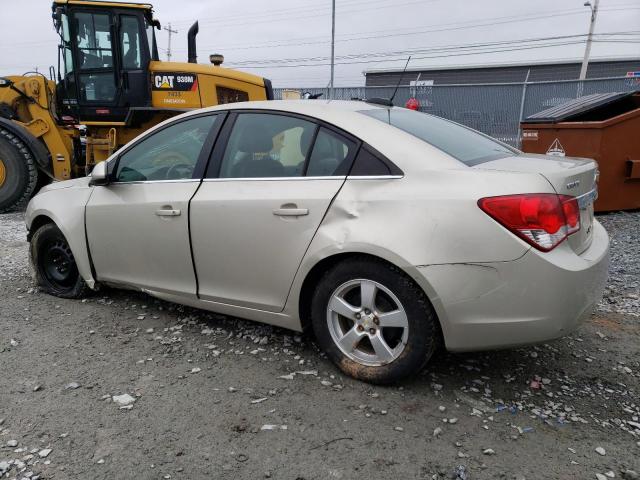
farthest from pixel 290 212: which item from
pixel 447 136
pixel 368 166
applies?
pixel 447 136

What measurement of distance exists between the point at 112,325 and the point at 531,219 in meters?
2.93

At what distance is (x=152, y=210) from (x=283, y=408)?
1.62m

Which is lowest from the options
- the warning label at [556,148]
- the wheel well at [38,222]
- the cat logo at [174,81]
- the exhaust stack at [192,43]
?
the wheel well at [38,222]

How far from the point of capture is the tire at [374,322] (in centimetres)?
264

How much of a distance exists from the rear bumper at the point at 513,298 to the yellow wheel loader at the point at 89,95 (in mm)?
7341

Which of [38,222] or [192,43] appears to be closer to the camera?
[38,222]

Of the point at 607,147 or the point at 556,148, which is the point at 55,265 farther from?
the point at 607,147

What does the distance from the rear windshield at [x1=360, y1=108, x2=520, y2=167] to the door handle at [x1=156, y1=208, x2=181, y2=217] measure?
1.34 meters

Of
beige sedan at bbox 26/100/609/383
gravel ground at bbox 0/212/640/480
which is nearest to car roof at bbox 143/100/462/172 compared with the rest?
beige sedan at bbox 26/100/609/383

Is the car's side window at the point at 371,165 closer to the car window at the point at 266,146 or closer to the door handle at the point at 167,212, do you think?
the car window at the point at 266,146

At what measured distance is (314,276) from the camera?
2986 millimetres

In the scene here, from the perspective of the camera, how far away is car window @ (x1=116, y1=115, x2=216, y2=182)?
3502 millimetres

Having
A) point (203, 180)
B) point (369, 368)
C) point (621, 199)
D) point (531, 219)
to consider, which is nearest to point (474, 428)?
point (369, 368)

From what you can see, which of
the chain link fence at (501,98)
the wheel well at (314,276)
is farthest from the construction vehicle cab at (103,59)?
the chain link fence at (501,98)
